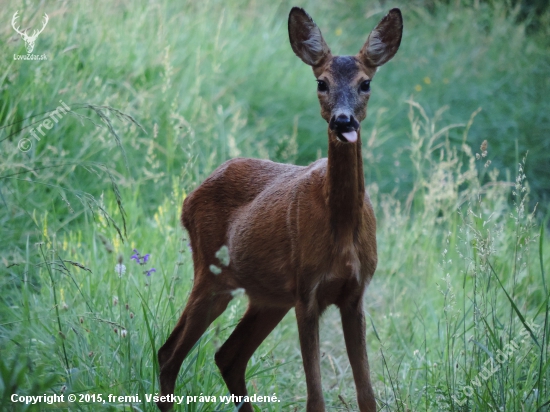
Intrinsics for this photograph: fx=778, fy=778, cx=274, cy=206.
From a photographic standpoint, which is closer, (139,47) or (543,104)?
(139,47)

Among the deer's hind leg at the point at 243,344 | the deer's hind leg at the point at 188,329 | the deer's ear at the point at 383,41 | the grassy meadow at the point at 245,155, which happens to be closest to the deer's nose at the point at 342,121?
the deer's ear at the point at 383,41

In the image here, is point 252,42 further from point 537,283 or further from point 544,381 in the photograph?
point 544,381

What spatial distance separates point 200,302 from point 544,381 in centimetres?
158

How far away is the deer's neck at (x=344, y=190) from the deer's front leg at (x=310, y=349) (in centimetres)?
34

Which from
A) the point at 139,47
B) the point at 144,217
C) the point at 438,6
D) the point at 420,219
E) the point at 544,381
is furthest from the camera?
the point at 438,6

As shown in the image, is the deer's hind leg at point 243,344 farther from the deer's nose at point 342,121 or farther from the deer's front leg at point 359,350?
the deer's nose at point 342,121

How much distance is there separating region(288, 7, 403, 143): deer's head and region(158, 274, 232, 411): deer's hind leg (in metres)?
1.00

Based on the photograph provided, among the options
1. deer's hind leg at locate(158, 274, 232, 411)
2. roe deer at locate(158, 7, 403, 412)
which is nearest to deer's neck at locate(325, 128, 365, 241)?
roe deer at locate(158, 7, 403, 412)

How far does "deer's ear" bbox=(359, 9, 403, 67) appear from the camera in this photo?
136 inches

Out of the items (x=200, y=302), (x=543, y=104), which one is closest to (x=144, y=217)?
(x=200, y=302)

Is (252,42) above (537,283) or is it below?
above

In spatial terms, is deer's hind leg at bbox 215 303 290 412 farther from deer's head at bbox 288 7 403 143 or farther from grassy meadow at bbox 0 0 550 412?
deer's head at bbox 288 7 403 143

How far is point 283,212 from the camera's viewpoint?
3486mm

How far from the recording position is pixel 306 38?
3.58 metres
